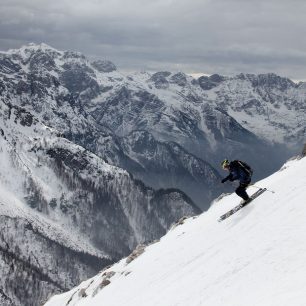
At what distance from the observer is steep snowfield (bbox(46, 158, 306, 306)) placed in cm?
2414

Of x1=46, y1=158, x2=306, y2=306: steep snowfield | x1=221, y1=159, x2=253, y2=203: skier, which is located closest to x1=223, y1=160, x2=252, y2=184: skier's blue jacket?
x1=221, y1=159, x2=253, y2=203: skier

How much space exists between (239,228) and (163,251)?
13.9 metres

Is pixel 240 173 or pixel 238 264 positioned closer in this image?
pixel 238 264

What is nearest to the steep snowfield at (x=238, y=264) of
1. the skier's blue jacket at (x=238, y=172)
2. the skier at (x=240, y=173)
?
the skier at (x=240, y=173)

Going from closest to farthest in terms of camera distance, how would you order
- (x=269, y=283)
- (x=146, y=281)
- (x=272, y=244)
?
(x=269, y=283), (x=272, y=244), (x=146, y=281)

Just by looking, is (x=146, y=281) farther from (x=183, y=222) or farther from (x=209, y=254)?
(x=183, y=222)

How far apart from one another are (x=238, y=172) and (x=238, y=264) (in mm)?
12787

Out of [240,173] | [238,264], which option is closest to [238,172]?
[240,173]

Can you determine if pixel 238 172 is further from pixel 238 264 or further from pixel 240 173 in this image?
pixel 238 264

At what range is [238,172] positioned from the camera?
41188 millimetres

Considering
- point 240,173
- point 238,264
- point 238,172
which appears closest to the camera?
point 238,264

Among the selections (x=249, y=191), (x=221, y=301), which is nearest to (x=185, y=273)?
(x=221, y=301)

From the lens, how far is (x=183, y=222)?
6750 centimetres

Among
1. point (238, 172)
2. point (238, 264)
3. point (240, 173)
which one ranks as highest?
point (238, 172)
